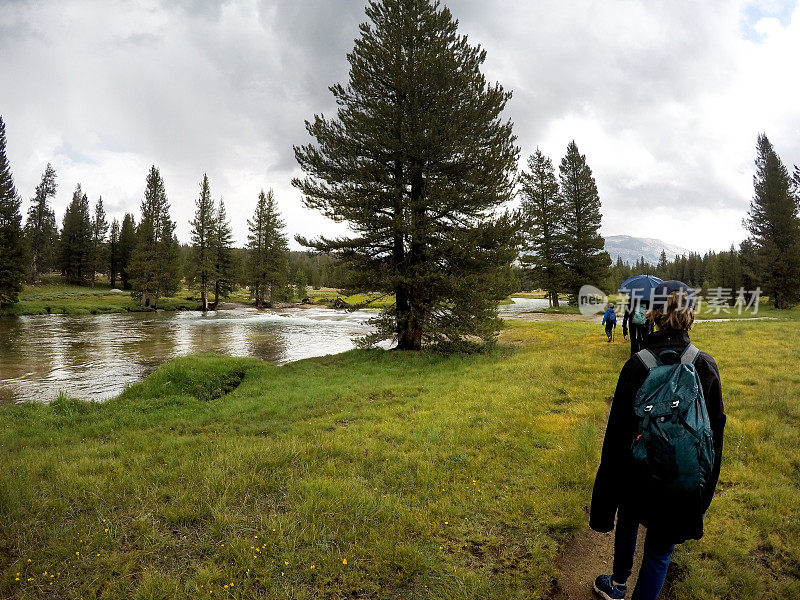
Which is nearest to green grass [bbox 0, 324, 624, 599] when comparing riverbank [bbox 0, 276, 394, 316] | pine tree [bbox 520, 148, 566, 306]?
riverbank [bbox 0, 276, 394, 316]

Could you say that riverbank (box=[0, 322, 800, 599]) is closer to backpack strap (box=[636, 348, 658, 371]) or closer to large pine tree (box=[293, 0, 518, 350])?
backpack strap (box=[636, 348, 658, 371])

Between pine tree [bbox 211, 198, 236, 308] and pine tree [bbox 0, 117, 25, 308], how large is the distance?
20.5m

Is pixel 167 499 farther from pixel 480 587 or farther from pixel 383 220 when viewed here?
pixel 383 220

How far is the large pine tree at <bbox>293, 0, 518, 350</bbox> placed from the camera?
15.3 metres

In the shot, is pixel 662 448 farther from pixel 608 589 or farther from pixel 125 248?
pixel 125 248

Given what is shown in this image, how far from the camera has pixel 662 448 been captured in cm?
290

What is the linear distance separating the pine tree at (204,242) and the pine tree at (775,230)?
67.2 meters

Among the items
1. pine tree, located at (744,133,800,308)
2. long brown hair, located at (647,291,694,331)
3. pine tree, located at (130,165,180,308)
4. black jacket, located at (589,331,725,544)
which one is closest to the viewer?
black jacket, located at (589,331,725,544)

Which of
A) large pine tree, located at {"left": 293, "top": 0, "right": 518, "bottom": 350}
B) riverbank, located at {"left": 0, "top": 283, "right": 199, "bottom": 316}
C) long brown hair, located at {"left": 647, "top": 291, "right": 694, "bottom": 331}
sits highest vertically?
large pine tree, located at {"left": 293, "top": 0, "right": 518, "bottom": 350}

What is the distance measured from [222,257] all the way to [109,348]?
127 feet

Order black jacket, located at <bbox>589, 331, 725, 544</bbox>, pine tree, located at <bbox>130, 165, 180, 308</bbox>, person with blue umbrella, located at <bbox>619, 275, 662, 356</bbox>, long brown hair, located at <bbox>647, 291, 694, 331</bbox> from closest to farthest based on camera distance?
black jacket, located at <bbox>589, 331, 725, 544</bbox>, long brown hair, located at <bbox>647, 291, 694, 331</bbox>, person with blue umbrella, located at <bbox>619, 275, 662, 356</bbox>, pine tree, located at <bbox>130, 165, 180, 308</bbox>

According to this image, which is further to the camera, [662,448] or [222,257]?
[222,257]

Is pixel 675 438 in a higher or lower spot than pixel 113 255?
lower

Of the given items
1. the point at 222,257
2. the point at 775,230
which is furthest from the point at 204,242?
the point at 775,230
